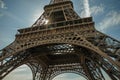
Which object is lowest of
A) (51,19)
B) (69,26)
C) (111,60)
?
(111,60)

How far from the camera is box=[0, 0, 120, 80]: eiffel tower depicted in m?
11.7

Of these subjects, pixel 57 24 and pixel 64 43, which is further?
pixel 57 24

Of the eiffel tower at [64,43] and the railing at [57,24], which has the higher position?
the railing at [57,24]

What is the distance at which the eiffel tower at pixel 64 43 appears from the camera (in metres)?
11.7

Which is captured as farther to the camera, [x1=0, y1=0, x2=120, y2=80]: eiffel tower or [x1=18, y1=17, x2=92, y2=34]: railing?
[x1=18, y1=17, x2=92, y2=34]: railing

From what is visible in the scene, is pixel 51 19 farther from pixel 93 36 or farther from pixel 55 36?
pixel 93 36

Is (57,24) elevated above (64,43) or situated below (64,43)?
above

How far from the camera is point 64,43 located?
13.5 m

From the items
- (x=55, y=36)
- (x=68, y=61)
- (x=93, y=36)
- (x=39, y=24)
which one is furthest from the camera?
(x=68, y=61)

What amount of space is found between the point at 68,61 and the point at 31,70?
6.09 m

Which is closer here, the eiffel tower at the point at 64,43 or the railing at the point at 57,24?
the eiffel tower at the point at 64,43

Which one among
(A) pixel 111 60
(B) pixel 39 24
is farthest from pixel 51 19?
(A) pixel 111 60

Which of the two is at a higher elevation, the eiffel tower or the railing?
the railing

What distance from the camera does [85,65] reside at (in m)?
19.9
